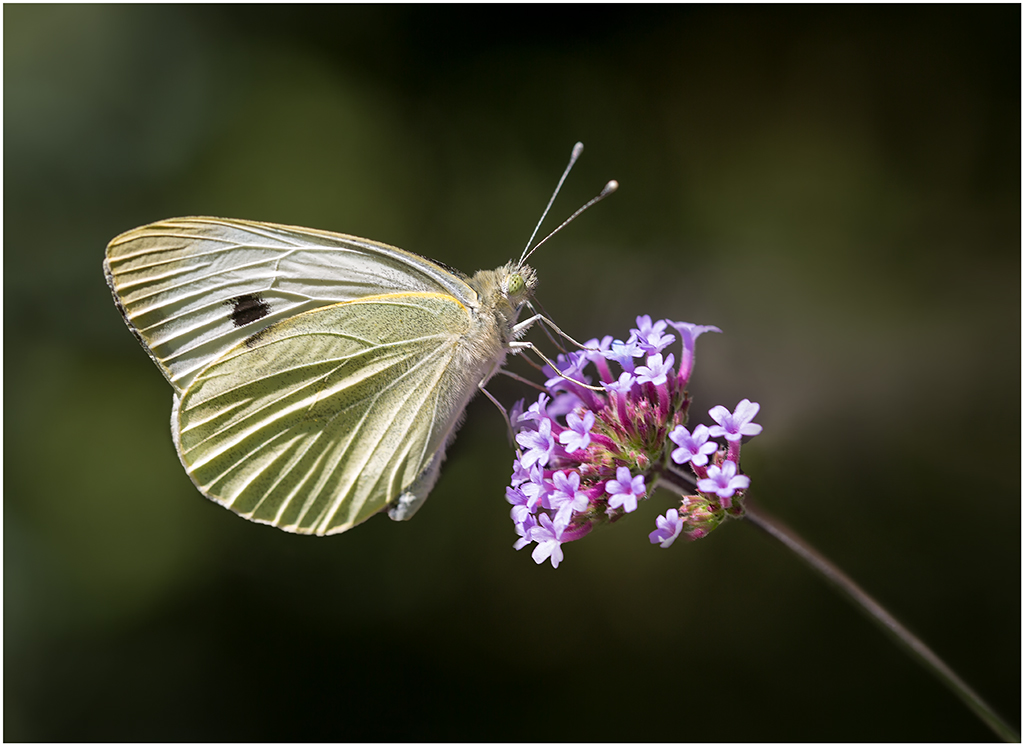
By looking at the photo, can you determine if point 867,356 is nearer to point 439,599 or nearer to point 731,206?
point 731,206

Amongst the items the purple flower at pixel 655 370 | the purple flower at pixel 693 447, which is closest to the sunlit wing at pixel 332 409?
the purple flower at pixel 655 370

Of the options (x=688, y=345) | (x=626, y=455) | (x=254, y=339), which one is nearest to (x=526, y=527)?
(x=626, y=455)

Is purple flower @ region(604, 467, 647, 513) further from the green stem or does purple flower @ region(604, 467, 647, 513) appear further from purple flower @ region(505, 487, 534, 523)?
the green stem

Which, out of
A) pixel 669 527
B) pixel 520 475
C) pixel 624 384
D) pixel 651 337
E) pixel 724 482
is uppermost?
pixel 651 337

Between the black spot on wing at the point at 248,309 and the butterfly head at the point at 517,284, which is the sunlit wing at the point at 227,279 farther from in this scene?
the butterfly head at the point at 517,284

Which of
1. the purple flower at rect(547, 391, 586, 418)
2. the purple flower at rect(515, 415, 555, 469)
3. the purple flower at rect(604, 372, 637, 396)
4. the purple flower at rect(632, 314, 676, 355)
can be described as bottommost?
the purple flower at rect(515, 415, 555, 469)

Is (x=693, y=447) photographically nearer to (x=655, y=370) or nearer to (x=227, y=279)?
(x=655, y=370)

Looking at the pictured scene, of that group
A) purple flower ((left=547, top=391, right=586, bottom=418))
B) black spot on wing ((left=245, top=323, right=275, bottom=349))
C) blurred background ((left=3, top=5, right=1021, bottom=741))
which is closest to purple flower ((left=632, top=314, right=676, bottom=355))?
purple flower ((left=547, top=391, right=586, bottom=418))

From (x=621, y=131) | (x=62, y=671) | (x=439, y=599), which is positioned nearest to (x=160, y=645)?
(x=62, y=671)
